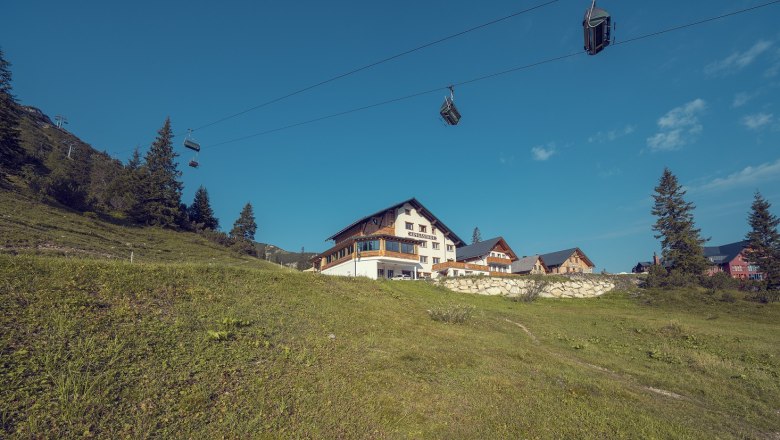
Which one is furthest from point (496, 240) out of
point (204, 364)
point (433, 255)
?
point (204, 364)

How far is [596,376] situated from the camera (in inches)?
495

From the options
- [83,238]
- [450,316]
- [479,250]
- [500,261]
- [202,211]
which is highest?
[202,211]

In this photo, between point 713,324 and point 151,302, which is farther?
point 713,324

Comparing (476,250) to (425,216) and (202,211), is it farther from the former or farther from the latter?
(202,211)

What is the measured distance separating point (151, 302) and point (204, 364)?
14.7 ft

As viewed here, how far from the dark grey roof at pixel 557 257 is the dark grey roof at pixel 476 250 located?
78.8 ft

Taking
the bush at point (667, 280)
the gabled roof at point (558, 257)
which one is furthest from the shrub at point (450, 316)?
the gabled roof at point (558, 257)

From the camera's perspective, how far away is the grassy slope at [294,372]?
276 inches

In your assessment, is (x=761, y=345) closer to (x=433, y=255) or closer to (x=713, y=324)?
(x=713, y=324)

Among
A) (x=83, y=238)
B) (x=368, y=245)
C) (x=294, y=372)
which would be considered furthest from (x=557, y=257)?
(x=294, y=372)

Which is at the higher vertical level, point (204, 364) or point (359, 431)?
point (204, 364)

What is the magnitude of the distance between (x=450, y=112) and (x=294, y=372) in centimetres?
1054

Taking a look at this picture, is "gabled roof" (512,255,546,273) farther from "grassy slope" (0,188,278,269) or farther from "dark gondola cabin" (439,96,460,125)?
"dark gondola cabin" (439,96,460,125)

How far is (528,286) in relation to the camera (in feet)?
140
